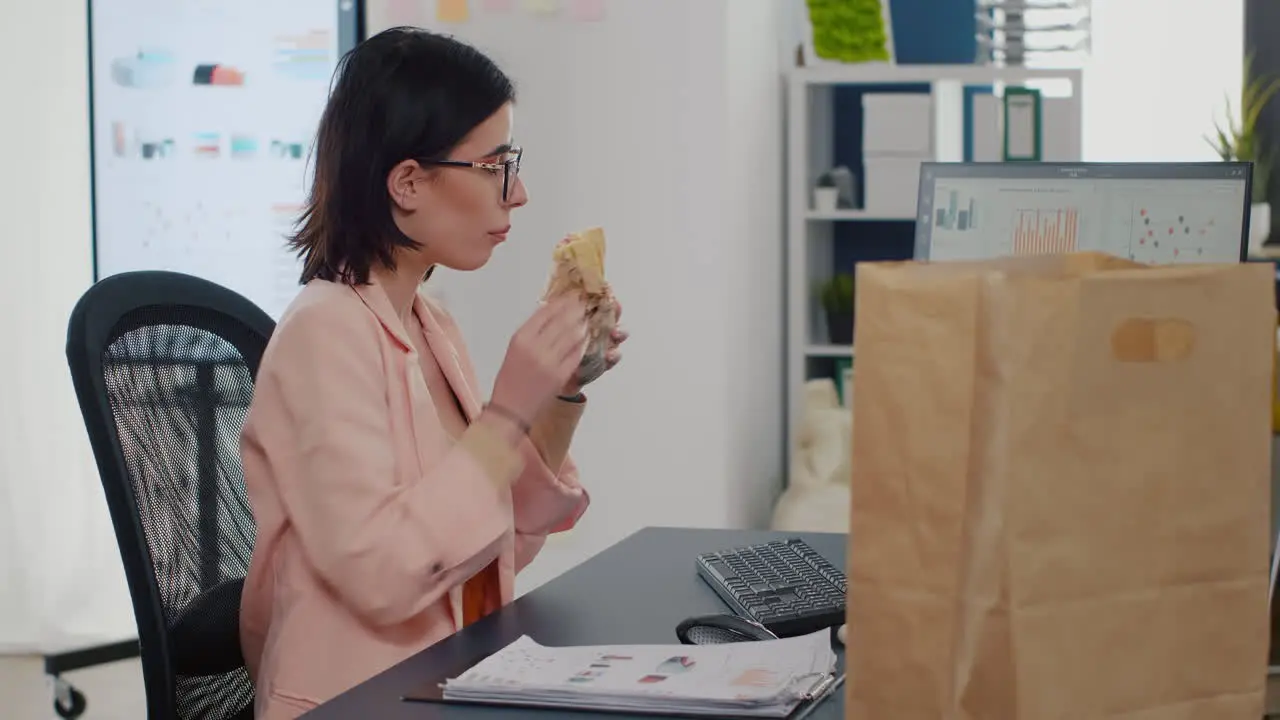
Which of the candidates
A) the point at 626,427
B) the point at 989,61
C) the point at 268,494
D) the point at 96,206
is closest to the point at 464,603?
the point at 268,494

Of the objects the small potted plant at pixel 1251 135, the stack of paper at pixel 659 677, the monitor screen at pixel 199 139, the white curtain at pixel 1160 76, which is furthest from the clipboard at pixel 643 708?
the white curtain at pixel 1160 76

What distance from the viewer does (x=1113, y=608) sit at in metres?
0.73

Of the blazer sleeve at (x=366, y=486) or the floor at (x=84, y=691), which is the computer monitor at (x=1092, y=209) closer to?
the blazer sleeve at (x=366, y=486)

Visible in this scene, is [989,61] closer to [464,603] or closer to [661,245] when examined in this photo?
[661,245]

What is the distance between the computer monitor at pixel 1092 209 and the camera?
161 centimetres

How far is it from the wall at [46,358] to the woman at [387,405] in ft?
8.19

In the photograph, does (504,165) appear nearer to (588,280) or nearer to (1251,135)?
(588,280)

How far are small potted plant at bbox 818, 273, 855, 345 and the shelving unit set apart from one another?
0.14ft

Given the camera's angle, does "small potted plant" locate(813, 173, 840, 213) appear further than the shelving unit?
Yes

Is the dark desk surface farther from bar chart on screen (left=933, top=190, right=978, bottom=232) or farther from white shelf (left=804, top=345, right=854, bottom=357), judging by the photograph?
white shelf (left=804, top=345, right=854, bottom=357)

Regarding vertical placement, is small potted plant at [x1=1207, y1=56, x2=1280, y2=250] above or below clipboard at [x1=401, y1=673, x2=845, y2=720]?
above

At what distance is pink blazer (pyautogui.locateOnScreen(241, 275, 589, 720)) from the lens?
1.29m

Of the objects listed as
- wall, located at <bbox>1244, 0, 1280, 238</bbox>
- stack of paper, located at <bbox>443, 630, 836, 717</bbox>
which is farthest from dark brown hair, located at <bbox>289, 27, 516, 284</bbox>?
wall, located at <bbox>1244, 0, 1280, 238</bbox>

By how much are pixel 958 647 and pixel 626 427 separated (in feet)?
8.81
